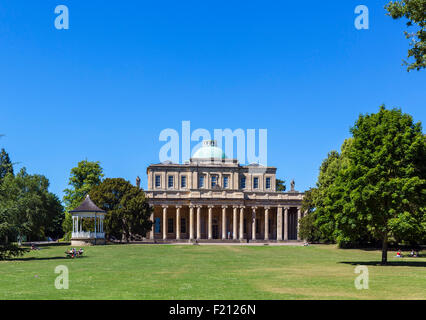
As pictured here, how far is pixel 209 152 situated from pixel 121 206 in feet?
124

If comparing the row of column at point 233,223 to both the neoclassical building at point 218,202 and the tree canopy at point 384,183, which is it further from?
the tree canopy at point 384,183

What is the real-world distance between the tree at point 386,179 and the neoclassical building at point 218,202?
64484mm

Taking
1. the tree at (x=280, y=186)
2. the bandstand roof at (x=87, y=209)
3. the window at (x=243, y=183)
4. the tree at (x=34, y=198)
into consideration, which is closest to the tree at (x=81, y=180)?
the tree at (x=34, y=198)

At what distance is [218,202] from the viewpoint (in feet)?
332

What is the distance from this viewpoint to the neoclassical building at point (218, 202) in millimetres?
101000

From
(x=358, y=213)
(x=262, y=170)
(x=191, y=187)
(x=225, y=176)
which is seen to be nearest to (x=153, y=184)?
(x=191, y=187)

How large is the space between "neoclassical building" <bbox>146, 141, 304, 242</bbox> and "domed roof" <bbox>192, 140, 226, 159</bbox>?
26cm

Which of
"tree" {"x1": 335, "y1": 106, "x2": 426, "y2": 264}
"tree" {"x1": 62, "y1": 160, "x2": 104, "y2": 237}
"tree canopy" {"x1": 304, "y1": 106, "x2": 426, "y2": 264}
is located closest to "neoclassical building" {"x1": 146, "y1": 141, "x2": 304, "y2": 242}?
"tree" {"x1": 62, "y1": 160, "x2": 104, "y2": 237}

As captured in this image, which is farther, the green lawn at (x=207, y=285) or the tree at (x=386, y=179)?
the tree at (x=386, y=179)

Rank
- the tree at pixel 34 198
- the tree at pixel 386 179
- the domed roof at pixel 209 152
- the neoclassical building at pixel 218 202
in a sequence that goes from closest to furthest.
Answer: the tree at pixel 386 179
the tree at pixel 34 198
the neoclassical building at pixel 218 202
the domed roof at pixel 209 152

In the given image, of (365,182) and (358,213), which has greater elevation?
(365,182)

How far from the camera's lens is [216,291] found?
1916 centimetres
